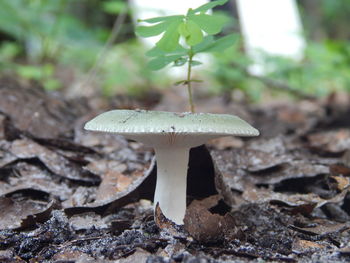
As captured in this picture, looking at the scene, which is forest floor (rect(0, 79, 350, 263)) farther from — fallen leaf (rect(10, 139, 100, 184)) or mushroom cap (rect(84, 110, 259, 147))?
mushroom cap (rect(84, 110, 259, 147))

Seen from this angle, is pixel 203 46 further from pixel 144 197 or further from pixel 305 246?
pixel 305 246

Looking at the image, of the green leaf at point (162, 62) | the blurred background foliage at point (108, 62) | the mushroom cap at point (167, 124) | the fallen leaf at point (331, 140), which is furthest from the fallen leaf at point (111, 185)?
the blurred background foliage at point (108, 62)

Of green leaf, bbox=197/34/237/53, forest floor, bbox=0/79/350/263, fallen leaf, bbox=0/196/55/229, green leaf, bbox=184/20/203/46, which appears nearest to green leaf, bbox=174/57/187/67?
green leaf, bbox=197/34/237/53

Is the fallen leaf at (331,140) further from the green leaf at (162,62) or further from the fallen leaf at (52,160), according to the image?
the fallen leaf at (52,160)

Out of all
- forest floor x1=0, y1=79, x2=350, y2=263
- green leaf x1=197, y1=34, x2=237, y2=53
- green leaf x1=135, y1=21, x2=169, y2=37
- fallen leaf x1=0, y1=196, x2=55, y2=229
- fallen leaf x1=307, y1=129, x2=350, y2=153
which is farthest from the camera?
fallen leaf x1=307, y1=129, x2=350, y2=153

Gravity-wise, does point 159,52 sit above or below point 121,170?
above

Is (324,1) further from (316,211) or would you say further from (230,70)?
(316,211)

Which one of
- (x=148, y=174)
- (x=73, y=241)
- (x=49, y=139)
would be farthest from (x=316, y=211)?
(x=49, y=139)

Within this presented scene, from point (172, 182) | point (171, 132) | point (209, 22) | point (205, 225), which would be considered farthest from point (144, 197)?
point (209, 22)
